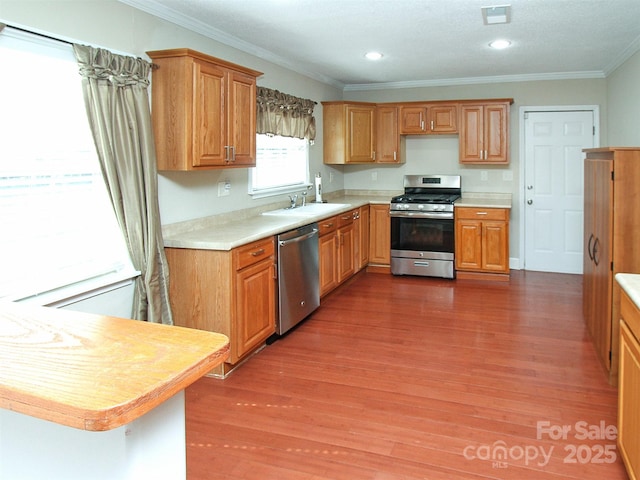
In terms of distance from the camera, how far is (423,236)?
6.49 meters

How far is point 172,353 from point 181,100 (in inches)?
99.8

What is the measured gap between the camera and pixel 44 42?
9.06 ft

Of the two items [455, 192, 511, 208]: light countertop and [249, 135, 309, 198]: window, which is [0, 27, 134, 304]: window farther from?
[455, 192, 511, 208]: light countertop

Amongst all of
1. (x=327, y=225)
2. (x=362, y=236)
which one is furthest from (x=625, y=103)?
(x=327, y=225)

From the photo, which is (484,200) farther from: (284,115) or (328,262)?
(284,115)

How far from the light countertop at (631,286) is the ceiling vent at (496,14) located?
203 cm

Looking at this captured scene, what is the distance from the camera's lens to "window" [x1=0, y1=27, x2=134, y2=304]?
2.61 metres

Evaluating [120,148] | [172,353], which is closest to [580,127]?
[120,148]

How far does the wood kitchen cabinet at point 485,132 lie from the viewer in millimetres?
6434

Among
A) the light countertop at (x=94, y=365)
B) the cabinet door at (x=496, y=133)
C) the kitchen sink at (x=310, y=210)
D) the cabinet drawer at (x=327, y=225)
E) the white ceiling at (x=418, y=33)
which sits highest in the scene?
the white ceiling at (x=418, y=33)

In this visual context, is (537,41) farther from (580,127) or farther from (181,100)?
(181,100)

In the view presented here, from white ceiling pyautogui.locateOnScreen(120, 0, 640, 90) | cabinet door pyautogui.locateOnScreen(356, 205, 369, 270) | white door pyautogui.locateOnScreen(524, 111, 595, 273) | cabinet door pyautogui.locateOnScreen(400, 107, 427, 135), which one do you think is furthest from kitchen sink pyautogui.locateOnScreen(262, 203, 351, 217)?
white door pyautogui.locateOnScreen(524, 111, 595, 273)

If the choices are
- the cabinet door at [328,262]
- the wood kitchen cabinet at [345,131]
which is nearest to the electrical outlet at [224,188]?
the cabinet door at [328,262]

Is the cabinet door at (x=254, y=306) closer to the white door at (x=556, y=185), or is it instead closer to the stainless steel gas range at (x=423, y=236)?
the stainless steel gas range at (x=423, y=236)
